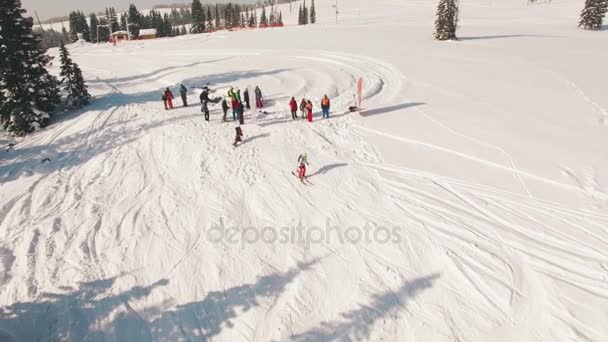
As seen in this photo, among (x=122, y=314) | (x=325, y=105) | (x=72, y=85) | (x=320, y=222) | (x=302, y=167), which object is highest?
(x=72, y=85)

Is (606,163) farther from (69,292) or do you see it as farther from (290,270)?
(69,292)

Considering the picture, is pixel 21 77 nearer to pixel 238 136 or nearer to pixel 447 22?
pixel 238 136

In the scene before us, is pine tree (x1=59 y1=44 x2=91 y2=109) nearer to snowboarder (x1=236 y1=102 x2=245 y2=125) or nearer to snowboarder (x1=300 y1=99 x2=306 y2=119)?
snowboarder (x1=236 y1=102 x2=245 y2=125)

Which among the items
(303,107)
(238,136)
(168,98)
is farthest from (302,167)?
(168,98)

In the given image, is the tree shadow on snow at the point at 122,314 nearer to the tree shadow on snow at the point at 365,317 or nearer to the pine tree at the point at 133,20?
the tree shadow on snow at the point at 365,317

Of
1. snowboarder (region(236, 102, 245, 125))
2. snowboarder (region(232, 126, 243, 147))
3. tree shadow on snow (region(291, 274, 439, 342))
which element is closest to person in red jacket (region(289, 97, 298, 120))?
snowboarder (region(236, 102, 245, 125))

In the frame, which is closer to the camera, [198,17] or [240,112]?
[240,112]

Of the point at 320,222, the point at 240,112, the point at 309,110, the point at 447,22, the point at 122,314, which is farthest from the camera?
the point at 447,22

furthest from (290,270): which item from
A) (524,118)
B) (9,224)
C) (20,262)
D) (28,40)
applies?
(28,40)
